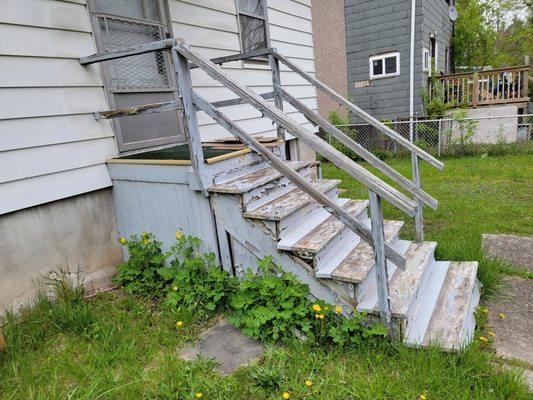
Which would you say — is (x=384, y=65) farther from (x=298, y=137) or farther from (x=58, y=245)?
(x=58, y=245)

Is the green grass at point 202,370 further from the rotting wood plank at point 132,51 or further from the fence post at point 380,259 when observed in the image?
the rotting wood plank at point 132,51

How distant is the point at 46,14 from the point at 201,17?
1.75m

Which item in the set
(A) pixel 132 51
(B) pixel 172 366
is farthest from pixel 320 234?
(A) pixel 132 51

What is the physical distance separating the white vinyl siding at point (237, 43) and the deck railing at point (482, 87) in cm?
607

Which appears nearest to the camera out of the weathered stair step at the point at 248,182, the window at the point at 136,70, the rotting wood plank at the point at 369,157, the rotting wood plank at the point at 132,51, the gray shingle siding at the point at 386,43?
the rotting wood plank at the point at 132,51

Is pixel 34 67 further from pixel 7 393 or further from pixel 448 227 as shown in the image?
pixel 448 227

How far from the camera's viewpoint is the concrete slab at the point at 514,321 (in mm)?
2246

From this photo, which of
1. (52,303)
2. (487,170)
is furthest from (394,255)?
(487,170)

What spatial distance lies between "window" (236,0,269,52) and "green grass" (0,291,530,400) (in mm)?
3793

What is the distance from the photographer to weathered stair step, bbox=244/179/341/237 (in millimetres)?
2526

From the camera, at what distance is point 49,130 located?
9.02ft

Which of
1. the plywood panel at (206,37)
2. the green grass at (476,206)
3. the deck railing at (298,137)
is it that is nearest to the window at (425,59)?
the green grass at (476,206)

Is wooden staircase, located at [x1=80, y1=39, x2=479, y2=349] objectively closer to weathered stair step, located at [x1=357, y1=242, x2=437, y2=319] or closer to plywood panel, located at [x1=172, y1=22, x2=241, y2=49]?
weathered stair step, located at [x1=357, y1=242, x2=437, y2=319]

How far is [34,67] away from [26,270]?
144cm
